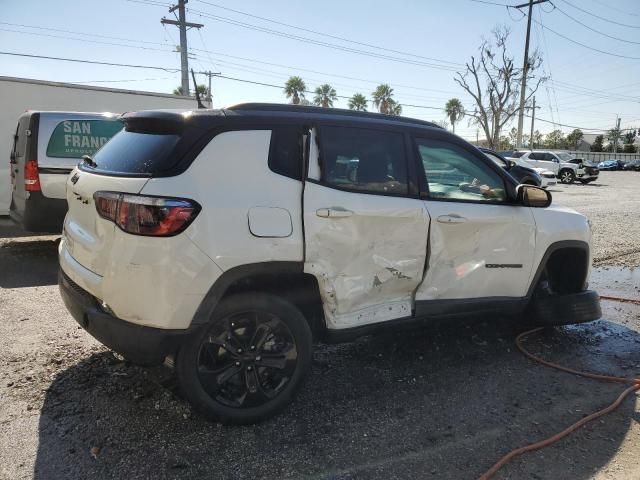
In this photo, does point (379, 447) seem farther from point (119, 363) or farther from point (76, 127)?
point (76, 127)

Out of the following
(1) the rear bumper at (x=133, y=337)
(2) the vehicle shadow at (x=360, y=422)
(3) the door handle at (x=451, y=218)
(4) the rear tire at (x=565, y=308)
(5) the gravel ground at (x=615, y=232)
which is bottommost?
(2) the vehicle shadow at (x=360, y=422)

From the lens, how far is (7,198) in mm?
7832

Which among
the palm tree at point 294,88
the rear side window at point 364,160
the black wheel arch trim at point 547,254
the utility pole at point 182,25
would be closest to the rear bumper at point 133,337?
the rear side window at point 364,160

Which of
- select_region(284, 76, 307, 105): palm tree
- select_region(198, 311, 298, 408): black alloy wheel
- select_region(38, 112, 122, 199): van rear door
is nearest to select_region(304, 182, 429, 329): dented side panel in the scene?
select_region(198, 311, 298, 408): black alloy wheel

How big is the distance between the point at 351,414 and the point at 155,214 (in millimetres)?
1699

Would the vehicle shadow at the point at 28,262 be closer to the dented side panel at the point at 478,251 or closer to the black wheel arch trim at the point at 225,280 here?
the black wheel arch trim at the point at 225,280

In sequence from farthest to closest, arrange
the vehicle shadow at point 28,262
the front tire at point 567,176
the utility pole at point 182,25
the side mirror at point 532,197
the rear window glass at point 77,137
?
the front tire at point 567,176
the utility pole at point 182,25
the rear window glass at point 77,137
the vehicle shadow at point 28,262
the side mirror at point 532,197

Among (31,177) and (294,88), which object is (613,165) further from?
(31,177)

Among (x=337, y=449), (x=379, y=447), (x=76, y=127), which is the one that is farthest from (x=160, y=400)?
(x=76, y=127)

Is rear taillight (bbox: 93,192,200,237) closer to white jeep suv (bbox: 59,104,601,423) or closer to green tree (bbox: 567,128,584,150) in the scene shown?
white jeep suv (bbox: 59,104,601,423)

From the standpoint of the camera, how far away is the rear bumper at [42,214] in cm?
625

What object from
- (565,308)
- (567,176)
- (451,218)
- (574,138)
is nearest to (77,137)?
(451,218)

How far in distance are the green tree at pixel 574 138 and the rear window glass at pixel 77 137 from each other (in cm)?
10285

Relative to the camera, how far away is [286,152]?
9.64 feet
